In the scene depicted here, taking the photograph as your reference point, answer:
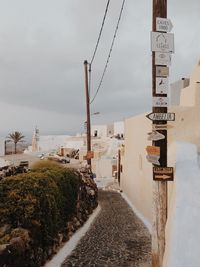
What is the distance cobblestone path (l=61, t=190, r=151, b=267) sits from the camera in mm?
8654

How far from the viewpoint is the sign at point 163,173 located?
21.9 feet

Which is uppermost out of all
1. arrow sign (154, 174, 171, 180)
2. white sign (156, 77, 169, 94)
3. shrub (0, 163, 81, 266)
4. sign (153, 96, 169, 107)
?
white sign (156, 77, 169, 94)

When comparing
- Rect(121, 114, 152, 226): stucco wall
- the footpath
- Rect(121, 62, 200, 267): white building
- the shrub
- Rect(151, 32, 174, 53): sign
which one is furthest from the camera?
Rect(121, 114, 152, 226): stucco wall

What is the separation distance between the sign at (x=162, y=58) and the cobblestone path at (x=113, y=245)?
477 centimetres

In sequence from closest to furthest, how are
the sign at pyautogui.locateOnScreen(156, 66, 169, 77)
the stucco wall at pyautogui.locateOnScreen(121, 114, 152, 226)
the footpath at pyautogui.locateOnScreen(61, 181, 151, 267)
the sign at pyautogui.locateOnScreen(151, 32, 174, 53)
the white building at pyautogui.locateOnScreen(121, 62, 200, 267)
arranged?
the sign at pyautogui.locateOnScreen(151, 32, 174, 53), the sign at pyautogui.locateOnScreen(156, 66, 169, 77), the footpath at pyautogui.locateOnScreen(61, 181, 151, 267), the white building at pyautogui.locateOnScreen(121, 62, 200, 267), the stucco wall at pyautogui.locateOnScreen(121, 114, 152, 226)

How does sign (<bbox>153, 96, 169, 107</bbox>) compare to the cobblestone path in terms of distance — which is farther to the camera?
the cobblestone path

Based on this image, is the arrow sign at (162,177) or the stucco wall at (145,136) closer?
the arrow sign at (162,177)

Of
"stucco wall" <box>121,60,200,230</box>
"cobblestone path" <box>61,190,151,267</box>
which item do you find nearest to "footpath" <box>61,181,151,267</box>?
"cobblestone path" <box>61,190,151,267</box>

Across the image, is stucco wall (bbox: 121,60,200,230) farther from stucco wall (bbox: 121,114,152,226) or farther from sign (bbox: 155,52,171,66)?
sign (bbox: 155,52,171,66)

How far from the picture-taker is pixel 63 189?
37.3ft

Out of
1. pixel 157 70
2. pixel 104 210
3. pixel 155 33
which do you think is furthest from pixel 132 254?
pixel 104 210

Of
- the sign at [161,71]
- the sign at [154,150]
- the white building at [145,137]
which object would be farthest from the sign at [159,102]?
the white building at [145,137]

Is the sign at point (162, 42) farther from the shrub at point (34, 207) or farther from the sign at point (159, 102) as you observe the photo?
the shrub at point (34, 207)

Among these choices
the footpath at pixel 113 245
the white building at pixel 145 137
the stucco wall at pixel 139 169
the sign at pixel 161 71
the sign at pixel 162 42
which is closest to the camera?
the sign at pixel 162 42
